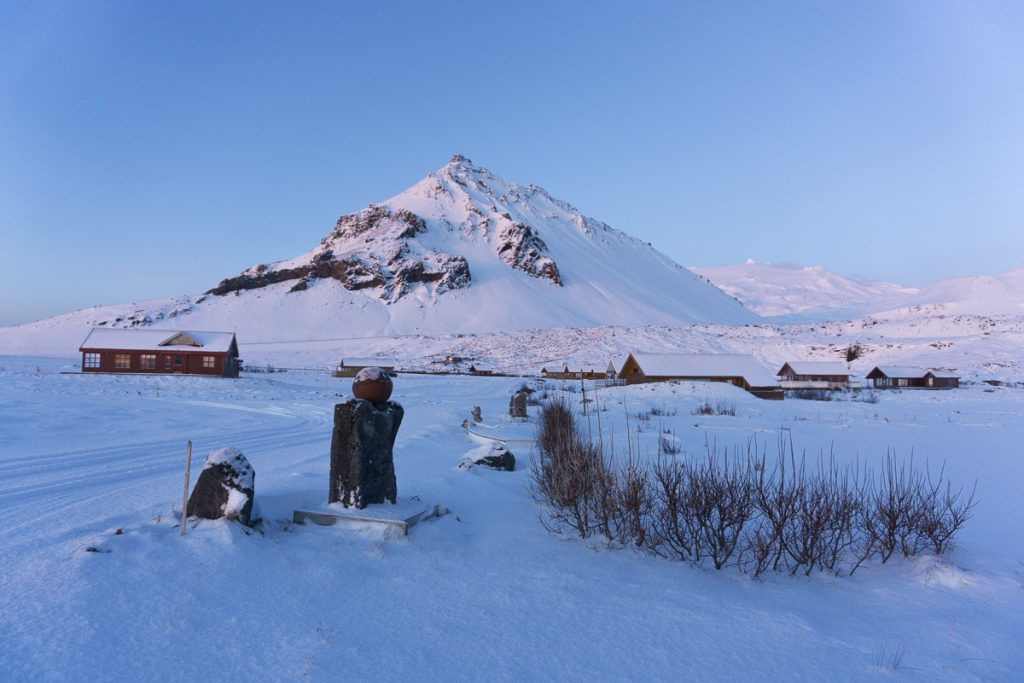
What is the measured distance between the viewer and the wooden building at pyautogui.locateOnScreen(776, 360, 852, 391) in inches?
2004

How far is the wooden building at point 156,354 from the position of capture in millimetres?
47062

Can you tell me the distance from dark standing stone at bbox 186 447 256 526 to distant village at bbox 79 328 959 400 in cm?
3518

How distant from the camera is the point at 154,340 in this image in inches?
1908

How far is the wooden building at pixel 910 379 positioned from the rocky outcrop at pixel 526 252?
106m

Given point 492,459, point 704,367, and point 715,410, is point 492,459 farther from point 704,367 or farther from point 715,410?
point 704,367

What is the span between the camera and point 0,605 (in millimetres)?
4465

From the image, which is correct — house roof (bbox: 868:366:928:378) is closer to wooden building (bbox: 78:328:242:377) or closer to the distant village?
the distant village

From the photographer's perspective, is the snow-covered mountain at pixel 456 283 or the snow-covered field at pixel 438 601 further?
the snow-covered mountain at pixel 456 283

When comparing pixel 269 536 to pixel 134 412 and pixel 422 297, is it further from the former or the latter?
pixel 422 297

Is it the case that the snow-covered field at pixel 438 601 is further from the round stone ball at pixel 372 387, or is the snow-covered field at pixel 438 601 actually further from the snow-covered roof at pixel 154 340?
the snow-covered roof at pixel 154 340

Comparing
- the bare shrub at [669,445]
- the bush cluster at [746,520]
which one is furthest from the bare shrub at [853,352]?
the bush cluster at [746,520]

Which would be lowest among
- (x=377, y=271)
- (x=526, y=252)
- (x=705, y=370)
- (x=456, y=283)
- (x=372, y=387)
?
(x=705, y=370)

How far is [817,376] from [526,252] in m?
120

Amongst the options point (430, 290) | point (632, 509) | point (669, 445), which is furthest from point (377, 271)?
point (632, 509)
